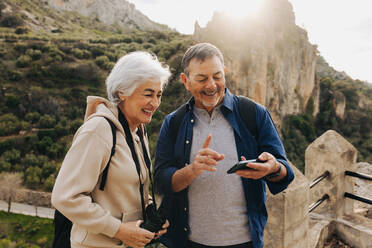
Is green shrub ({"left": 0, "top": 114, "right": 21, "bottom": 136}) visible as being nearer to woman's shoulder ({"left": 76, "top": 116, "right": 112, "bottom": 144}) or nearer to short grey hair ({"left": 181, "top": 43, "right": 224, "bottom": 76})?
woman's shoulder ({"left": 76, "top": 116, "right": 112, "bottom": 144})

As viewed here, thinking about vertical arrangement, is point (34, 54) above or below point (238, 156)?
above

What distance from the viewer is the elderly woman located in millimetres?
1199

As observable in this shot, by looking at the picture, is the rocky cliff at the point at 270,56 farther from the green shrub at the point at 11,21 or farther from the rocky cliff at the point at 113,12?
the rocky cliff at the point at 113,12

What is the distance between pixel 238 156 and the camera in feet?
5.07

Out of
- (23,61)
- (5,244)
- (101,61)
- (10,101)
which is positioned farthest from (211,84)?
(23,61)

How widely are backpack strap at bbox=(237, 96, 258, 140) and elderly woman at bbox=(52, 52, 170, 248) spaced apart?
0.56 metres

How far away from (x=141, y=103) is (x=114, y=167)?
42cm

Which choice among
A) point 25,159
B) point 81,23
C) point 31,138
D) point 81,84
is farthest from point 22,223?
point 81,23

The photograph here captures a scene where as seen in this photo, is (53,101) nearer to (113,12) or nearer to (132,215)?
(132,215)

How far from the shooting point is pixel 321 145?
132 inches

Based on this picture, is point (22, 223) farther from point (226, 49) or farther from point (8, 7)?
point (8, 7)

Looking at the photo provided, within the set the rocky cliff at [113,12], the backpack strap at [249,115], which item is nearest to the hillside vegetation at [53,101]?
the backpack strap at [249,115]

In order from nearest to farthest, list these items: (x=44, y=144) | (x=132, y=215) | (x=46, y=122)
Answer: (x=132, y=215), (x=44, y=144), (x=46, y=122)

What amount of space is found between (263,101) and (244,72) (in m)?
4.17
